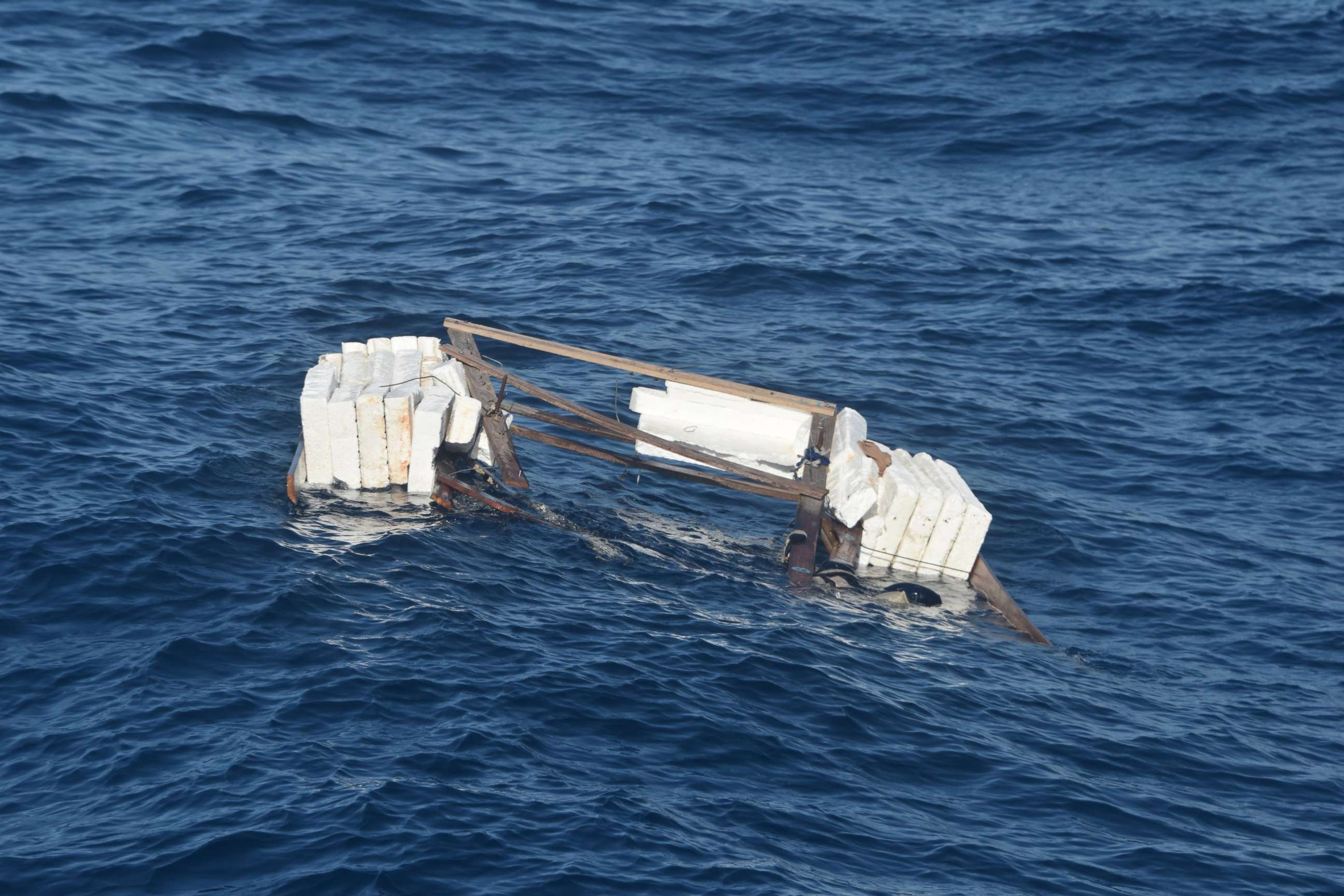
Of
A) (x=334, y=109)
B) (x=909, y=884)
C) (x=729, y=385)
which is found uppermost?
(x=334, y=109)

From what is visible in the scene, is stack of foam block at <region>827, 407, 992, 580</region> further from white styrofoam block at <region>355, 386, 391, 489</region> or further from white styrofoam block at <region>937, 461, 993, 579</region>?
white styrofoam block at <region>355, 386, 391, 489</region>

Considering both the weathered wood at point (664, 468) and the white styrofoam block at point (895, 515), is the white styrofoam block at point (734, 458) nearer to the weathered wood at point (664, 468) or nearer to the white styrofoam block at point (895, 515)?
the weathered wood at point (664, 468)

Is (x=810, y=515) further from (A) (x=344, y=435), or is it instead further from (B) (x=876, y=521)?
(A) (x=344, y=435)

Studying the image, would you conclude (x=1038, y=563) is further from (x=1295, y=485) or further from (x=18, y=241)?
(x=18, y=241)

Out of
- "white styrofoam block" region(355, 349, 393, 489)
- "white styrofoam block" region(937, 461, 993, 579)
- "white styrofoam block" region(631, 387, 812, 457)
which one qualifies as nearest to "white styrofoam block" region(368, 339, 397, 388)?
"white styrofoam block" region(355, 349, 393, 489)

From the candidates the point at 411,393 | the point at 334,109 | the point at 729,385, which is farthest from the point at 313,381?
the point at 334,109

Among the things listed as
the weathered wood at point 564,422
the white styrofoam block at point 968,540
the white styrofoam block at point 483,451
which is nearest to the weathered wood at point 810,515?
the white styrofoam block at point 968,540

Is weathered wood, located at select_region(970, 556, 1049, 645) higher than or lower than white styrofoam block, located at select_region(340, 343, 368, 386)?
lower
